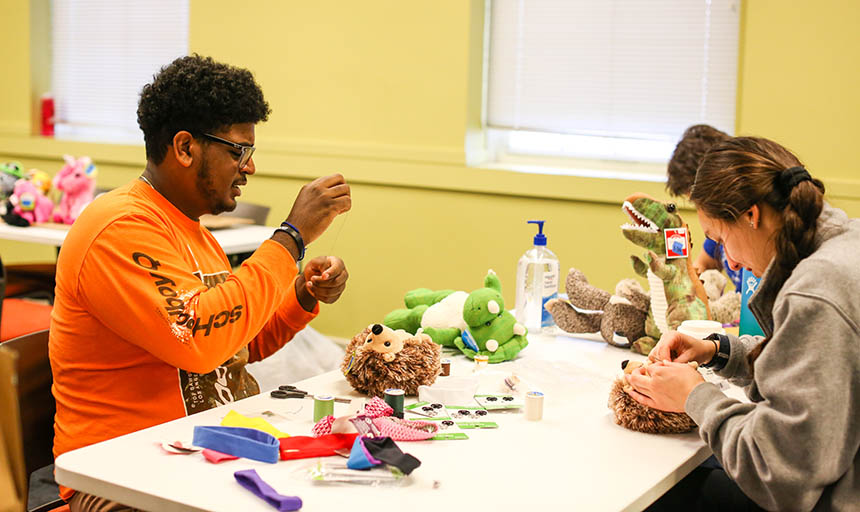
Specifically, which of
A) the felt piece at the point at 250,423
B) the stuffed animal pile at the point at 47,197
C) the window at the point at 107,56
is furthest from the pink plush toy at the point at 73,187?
the felt piece at the point at 250,423

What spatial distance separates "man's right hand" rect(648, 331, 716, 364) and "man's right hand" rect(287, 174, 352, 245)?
69 cm

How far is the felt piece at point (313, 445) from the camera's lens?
1.35 m

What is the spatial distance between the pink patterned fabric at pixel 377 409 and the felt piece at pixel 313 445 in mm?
109

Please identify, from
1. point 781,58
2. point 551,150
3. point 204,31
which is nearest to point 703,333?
point 781,58

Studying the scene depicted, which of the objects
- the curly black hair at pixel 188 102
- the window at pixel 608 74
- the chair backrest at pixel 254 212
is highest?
the window at pixel 608 74

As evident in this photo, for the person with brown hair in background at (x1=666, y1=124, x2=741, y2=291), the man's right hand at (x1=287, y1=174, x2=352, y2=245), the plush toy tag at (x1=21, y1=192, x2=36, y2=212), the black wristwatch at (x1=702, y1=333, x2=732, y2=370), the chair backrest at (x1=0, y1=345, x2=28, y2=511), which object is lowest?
the chair backrest at (x1=0, y1=345, x2=28, y2=511)

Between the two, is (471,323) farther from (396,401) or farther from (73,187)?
(73,187)

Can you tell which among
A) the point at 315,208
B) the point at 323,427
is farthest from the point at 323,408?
the point at 315,208

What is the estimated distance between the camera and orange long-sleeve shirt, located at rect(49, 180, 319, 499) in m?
1.51

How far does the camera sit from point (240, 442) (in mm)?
1349

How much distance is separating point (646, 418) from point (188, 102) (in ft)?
3.46

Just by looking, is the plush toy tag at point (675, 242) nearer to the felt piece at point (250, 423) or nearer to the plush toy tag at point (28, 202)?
the felt piece at point (250, 423)

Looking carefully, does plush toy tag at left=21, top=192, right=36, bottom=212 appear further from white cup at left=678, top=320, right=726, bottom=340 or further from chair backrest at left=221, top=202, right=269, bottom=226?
white cup at left=678, top=320, right=726, bottom=340

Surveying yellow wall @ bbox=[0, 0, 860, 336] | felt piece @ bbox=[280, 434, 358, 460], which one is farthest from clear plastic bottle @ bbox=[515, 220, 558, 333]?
yellow wall @ bbox=[0, 0, 860, 336]
